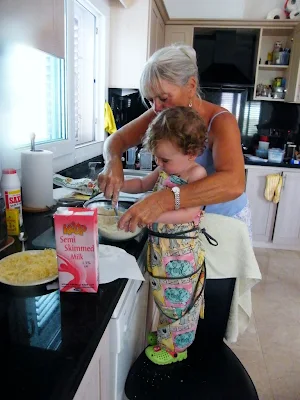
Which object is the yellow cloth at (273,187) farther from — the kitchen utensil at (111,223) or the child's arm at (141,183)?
the child's arm at (141,183)

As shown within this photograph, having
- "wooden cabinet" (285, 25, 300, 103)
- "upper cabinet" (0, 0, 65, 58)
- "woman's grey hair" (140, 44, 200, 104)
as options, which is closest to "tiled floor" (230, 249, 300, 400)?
"woman's grey hair" (140, 44, 200, 104)

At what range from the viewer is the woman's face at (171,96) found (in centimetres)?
107

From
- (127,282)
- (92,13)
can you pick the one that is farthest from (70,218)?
(92,13)

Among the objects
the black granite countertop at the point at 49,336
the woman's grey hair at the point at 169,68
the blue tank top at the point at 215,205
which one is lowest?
the black granite countertop at the point at 49,336

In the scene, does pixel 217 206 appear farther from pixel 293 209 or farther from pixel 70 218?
pixel 293 209

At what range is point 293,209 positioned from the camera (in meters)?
3.27

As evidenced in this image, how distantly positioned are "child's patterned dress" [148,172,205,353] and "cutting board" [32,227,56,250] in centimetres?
31

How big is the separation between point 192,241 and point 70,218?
450mm

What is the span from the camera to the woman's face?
1.07m

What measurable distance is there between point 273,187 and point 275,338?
1.59 metres

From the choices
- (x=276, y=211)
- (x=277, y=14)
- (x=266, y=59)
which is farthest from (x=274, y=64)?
(x=276, y=211)

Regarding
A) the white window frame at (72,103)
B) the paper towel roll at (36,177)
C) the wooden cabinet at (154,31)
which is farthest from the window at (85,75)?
the paper towel roll at (36,177)

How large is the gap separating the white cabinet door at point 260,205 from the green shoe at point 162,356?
2.46m

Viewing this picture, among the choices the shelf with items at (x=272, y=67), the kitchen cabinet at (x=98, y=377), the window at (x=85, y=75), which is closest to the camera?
the kitchen cabinet at (x=98, y=377)
